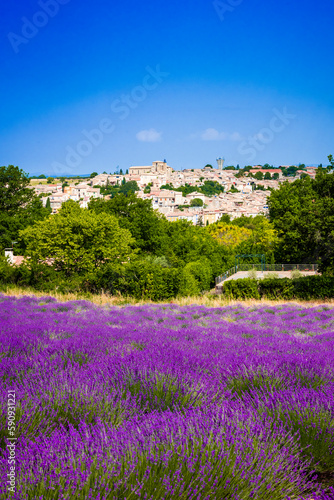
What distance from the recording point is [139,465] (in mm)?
1602

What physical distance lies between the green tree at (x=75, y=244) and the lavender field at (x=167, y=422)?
55.9 ft

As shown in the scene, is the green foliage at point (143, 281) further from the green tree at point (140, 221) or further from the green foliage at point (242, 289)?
the green tree at point (140, 221)

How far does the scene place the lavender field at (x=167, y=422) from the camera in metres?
1.56

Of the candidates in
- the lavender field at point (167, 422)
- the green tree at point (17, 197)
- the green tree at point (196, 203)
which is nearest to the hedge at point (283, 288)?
the lavender field at point (167, 422)

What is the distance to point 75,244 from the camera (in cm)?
2050

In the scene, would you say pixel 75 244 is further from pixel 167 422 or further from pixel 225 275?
pixel 167 422

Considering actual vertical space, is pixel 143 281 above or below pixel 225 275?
above

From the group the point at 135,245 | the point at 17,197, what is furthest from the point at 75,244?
the point at 17,197

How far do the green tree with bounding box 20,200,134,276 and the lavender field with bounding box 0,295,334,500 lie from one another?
1704 cm

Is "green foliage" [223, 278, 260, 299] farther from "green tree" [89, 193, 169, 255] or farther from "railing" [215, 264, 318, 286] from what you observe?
"green tree" [89, 193, 169, 255]

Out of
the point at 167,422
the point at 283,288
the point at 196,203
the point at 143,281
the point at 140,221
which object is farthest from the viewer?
the point at 196,203

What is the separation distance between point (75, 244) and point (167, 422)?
62.9ft

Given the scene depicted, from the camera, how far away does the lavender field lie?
5.10 feet

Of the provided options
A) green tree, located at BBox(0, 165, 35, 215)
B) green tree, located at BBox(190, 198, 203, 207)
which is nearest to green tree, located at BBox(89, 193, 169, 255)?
green tree, located at BBox(0, 165, 35, 215)
